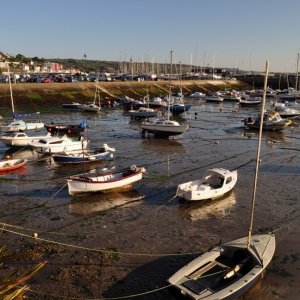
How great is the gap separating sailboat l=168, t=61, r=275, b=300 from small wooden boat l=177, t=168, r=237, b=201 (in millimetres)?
6702

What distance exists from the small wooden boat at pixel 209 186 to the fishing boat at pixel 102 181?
3.43 metres

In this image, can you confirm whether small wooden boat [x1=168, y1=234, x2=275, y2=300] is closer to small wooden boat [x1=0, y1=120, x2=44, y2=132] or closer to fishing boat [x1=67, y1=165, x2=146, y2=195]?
fishing boat [x1=67, y1=165, x2=146, y2=195]

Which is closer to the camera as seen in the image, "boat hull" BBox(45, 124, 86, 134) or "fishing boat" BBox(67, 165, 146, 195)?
"fishing boat" BBox(67, 165, 146, 195)

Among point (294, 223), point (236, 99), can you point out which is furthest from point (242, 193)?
point (236, 99)

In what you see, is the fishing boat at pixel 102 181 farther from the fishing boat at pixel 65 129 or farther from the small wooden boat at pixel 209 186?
the fishing boat at pixel 65 129

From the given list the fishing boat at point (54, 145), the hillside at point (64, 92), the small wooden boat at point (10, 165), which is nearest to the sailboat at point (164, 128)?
the fishing boat at point (54, 145)

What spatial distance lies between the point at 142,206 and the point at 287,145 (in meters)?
24.9

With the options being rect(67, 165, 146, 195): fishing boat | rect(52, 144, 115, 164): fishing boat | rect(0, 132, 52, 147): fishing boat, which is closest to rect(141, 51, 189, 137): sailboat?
rect(52, 144, 115, 164): fishing boat

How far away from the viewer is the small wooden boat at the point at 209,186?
2188cm

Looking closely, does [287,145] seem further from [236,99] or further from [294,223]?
[236,99]

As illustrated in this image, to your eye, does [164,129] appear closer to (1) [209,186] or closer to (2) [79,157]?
(2) [79,157]

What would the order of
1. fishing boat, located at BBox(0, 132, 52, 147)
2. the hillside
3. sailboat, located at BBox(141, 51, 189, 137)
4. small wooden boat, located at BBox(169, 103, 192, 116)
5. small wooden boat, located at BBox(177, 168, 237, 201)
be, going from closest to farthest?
1. small wooden boat, located at BBox(177, 168, 237, 201)
2. fishing boat, located at BBox(0, 132, 52, 147)
3. sailboat, located at BBox(141, 51, 189, 137)
4. small wooden boat, located at BBox(169, 103, 192, 116)
5. the hillside

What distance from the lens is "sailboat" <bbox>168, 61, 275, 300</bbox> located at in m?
12.4

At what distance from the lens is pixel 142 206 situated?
858 inches
